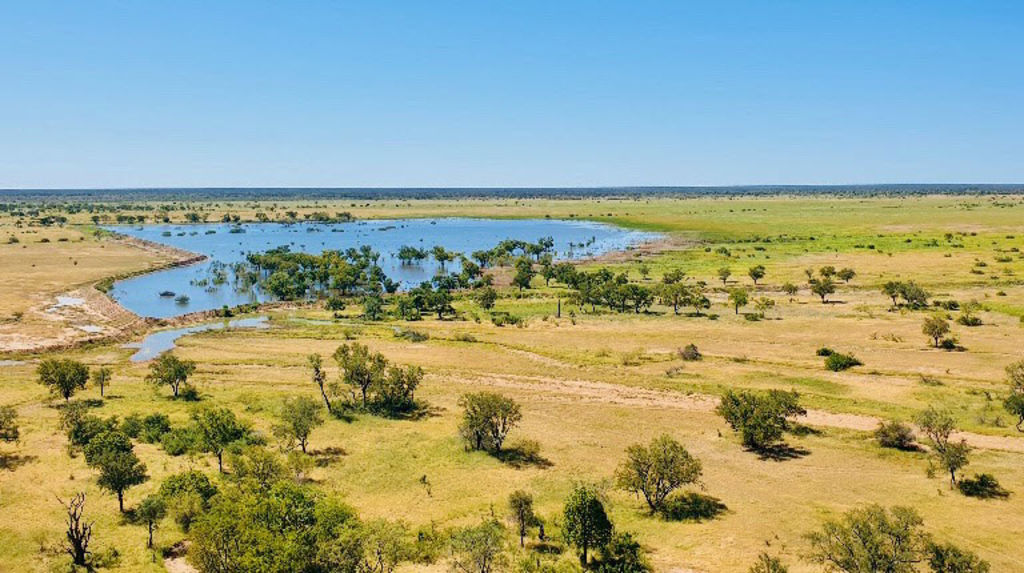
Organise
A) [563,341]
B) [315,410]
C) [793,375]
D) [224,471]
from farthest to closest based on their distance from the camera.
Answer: [563,341] → [793,375] → [315,410] → [224,471]

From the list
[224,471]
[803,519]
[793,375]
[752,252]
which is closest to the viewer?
[803,519]

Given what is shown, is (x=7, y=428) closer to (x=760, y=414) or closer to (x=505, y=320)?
(x=760, y=414)

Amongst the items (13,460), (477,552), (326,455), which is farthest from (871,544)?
(13,460)

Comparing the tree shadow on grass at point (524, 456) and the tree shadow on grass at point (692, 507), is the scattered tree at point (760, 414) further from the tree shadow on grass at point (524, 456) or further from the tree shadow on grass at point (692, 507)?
the tree shadow on grass at point (524, 456)

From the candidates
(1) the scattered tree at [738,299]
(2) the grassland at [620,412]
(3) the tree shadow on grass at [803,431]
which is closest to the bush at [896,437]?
(2) the grassland at [620,412]

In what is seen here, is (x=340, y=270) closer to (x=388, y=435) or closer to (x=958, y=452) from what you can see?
(x=388, y=435)

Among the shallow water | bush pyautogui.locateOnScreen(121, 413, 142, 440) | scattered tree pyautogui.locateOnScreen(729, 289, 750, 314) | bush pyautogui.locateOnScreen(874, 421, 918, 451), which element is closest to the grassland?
bush pyautogui.locateOnScreen(874, 421, 918, 451)

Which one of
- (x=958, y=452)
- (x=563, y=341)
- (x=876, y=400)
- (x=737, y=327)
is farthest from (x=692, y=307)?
(x=958, y=452)
